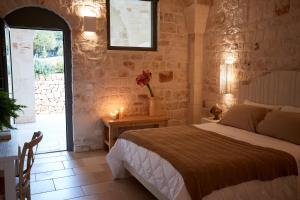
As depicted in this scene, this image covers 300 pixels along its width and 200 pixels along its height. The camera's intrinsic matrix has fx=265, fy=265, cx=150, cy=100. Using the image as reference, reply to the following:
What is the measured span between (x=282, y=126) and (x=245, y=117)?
1.72 feet

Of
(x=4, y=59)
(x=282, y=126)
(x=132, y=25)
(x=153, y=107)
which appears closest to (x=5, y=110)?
(x=4, y=59)

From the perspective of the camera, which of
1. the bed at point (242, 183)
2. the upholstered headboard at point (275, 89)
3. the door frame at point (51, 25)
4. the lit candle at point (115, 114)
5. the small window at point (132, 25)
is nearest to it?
the bed at point (242, 183)

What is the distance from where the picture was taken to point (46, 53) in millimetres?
6898

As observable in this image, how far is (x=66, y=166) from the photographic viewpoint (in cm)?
364

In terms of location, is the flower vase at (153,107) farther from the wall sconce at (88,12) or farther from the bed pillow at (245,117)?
the wall sconce at (88,12)

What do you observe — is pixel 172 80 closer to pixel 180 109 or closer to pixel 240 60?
pixel 180 109

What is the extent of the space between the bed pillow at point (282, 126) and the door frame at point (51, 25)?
9.35 feet

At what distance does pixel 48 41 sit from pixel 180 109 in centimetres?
402

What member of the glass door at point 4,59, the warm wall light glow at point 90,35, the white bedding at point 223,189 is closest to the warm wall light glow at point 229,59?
the white bedding at point 223,189

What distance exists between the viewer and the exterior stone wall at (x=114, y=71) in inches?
163

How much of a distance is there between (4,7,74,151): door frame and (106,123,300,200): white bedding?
1.60 m

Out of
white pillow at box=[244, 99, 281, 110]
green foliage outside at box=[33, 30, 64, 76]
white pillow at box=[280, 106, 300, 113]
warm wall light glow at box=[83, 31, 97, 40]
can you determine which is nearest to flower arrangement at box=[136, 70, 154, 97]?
warm wall light glow at box=[83, 31, 97, 40]

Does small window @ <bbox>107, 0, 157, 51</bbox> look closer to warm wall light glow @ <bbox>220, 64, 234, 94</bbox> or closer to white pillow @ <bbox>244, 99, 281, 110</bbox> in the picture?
warm wall light glow @ <bbox>220, 64, 234, 94</bbox>

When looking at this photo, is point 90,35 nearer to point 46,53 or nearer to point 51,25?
point 51,25
